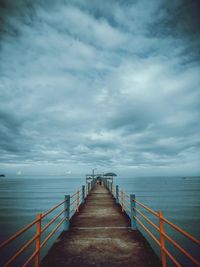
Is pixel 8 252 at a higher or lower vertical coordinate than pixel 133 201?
lower

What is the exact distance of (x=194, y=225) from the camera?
75.4ft

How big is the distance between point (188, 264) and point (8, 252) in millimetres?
14356

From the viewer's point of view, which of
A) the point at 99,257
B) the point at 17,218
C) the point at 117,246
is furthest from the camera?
the point at 17,218

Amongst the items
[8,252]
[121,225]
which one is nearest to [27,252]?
[8,252]

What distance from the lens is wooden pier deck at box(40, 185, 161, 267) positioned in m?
4.06

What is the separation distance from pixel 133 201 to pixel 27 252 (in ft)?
39.5

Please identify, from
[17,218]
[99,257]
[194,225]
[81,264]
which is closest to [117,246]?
[99,257]

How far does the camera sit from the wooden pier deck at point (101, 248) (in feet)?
13.3

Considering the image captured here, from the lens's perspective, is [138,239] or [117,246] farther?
[138,239]

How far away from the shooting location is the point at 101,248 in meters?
4.77

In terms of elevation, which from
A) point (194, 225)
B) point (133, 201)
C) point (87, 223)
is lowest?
point (194, 225)

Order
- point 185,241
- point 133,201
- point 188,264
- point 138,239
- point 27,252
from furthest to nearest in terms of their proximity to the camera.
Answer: point 185,241 < point 27,252 < point 188,264 < point 133,201 < point 138,239

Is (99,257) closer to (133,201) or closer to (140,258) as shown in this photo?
(140,258)

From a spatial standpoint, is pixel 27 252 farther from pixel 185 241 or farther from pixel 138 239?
pixel 185 241
